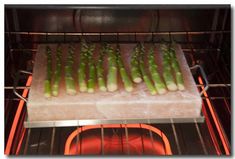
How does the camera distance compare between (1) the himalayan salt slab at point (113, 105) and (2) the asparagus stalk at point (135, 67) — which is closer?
(1) the himalayan salt slab at point (113, 105)

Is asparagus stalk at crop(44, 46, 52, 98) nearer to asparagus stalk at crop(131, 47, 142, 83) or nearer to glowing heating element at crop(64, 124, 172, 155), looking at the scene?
glowing heating element at crop(64, 124, 172, 155)

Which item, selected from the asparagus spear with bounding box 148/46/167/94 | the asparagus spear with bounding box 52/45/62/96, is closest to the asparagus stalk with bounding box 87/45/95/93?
the asparagus spear with bounding box 52/45/62/96

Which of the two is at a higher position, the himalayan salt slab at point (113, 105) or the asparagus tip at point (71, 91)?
the asparagus tip at point (71, 91)

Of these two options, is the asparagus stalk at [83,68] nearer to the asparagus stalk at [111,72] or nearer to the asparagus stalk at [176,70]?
the asparagus stalk at [111,72]

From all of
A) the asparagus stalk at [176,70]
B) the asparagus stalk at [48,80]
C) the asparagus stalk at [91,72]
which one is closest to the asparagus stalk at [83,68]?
the asparagus stalk at [91,72]

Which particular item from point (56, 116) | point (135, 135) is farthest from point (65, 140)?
point (135, 135)

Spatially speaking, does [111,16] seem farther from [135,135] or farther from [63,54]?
[135,135]

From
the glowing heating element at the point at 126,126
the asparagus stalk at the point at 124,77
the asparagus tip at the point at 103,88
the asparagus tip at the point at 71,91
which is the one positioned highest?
the asparagus stalk at the point at 124,77
